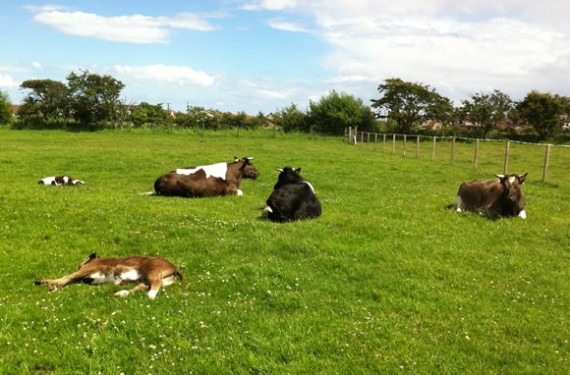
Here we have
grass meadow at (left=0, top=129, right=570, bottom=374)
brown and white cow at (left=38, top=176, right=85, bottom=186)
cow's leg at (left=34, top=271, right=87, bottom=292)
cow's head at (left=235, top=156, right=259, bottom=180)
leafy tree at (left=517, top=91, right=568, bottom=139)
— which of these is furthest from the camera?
leafy tree at (left=517, top=91, right=568, bottom=139)

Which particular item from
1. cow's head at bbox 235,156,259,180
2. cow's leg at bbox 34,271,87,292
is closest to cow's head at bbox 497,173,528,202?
cow's head at bbox 235,156,259,180

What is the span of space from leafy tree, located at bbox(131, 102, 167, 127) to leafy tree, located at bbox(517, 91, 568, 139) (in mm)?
42928

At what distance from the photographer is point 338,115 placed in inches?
2427

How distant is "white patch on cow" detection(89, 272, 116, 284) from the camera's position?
22.3 ft

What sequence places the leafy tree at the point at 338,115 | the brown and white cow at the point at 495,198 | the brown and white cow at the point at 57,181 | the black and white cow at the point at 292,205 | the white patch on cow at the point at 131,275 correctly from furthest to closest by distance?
the leafy tree at the point at 338,115 < the brown and white cow at the point at 57,181 < the brown and white cow at the point at 495,198 < the black and white cow at the point at 292,205 < the white patch on cow at the point at 131,275

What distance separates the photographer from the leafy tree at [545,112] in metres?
54.0

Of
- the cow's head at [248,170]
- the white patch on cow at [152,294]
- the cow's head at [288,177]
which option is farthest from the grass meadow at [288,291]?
the cow's head at [248,170]

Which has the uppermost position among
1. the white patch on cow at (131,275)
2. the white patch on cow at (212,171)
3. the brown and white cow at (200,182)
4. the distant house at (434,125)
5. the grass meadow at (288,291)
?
the distant house at (434,125)

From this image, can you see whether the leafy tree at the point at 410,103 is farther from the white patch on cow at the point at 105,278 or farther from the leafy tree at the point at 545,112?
the white patch on cow at the point at 105,278

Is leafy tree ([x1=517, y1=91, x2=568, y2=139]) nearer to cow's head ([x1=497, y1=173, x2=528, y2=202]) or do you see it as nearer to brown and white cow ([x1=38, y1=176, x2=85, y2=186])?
cow's head ([x1=497, y1=173, x2=528, y2=202])

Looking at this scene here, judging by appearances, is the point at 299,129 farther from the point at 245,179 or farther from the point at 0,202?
the point at 0,202

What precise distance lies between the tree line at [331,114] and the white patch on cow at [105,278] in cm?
5437

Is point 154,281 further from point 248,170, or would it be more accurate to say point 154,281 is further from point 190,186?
point 248,170

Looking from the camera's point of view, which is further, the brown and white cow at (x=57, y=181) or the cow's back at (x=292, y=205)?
the brown and white cow at (x=57, y=181)
